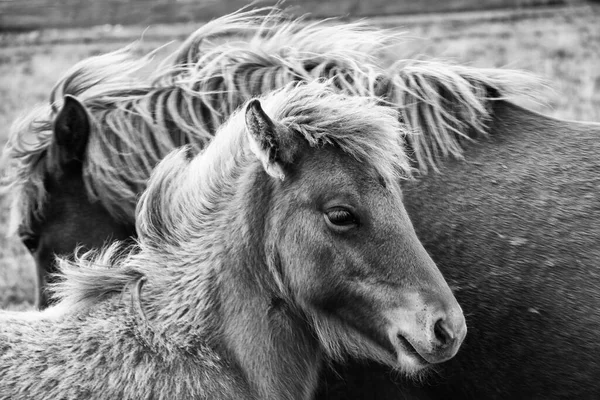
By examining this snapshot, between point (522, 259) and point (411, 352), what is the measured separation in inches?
28.8

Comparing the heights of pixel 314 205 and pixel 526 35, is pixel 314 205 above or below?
above

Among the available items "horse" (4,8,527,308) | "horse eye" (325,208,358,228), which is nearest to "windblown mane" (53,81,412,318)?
"horse eye" (325,208,358,228)

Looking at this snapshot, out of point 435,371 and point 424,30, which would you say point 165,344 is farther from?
point 424,30

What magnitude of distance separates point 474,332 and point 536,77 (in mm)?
1442

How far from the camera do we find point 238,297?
3551mm

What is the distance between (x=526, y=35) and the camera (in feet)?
35.7

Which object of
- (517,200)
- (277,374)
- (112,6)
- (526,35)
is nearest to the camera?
(277,374)

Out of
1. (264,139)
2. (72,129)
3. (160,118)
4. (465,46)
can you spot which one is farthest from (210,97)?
(465,46)

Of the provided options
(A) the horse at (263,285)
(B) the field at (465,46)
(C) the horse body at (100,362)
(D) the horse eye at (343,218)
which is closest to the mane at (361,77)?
(A) the horse at (263,285)

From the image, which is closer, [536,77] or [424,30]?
[536,77]

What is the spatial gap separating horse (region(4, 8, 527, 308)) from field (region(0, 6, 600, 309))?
5.55 meters

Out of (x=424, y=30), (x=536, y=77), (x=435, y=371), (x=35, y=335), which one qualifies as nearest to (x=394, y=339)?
(x=435, y=371)

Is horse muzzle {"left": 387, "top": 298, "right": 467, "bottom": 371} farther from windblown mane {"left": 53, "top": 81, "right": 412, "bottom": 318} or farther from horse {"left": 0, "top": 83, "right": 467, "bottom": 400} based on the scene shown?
windblown mane {"left": 53, "top": 81, "right": 412, "bottom": 318}

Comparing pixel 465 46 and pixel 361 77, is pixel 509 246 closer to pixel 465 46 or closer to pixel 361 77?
pixel 361 77
